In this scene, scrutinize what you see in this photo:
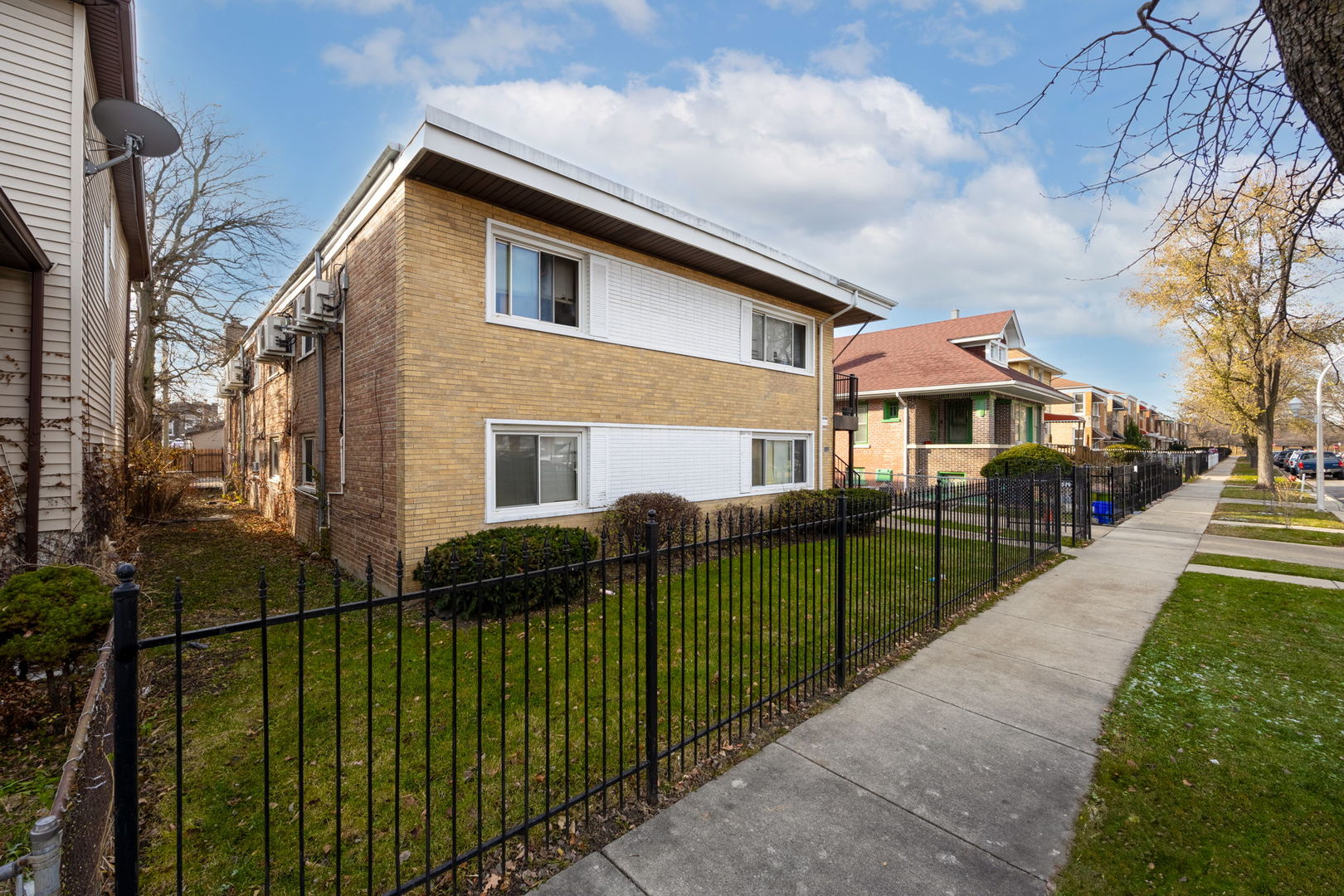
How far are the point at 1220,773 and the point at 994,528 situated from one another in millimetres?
4036

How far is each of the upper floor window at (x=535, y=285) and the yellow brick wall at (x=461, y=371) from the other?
32cm

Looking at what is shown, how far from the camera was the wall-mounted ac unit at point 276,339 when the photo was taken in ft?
37.3

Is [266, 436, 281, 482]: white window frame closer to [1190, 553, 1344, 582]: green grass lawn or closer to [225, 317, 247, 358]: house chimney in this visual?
[225, 317, 247, 358]: house chimney

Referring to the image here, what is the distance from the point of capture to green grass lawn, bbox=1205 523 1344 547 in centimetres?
1161

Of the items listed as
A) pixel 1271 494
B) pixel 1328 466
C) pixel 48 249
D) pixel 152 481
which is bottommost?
pixel 1271 494

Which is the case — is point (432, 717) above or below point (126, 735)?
below

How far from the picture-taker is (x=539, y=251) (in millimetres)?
8586

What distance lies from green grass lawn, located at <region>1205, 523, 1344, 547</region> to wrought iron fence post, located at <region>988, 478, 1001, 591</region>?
8.59 metres

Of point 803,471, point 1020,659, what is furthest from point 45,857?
point 803,471

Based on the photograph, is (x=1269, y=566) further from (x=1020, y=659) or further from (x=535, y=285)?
(x=535, y=285)

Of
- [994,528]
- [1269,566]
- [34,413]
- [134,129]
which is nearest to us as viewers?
[34,413]

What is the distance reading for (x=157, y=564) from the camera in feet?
29.2

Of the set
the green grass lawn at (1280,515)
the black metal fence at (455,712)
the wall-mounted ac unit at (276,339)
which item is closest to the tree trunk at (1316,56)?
the black metal fence at (455,712)

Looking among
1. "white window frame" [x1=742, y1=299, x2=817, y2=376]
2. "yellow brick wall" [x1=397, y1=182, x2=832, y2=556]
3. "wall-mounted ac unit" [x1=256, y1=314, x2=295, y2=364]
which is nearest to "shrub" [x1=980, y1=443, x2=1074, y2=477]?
"white window frame" [x1=742, y1=299, x2=817, y2=376]
